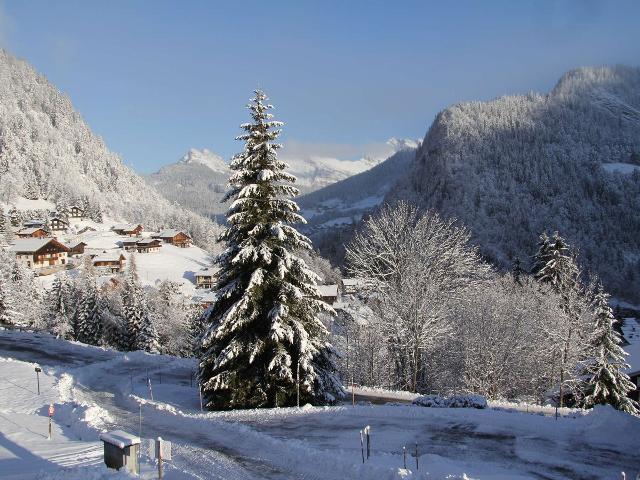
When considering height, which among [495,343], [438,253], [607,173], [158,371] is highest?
[607,173]

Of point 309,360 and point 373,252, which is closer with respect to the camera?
point 309,360

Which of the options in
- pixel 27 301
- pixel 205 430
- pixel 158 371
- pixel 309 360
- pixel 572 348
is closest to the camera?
pixel 205 430

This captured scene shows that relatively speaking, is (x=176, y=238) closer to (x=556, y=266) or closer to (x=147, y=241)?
(x=147, y=241)

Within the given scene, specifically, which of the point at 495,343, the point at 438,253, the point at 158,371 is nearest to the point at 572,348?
the point at 495,343

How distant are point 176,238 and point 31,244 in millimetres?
43763

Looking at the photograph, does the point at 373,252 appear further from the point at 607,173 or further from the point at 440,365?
the point at 607,173

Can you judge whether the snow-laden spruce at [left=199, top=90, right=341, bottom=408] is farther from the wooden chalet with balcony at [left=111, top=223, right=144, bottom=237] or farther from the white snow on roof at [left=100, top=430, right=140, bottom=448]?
the wooden chalet with balcony at [left=111, top=223, right=144, bottom=237]

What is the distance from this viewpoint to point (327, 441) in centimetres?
1667

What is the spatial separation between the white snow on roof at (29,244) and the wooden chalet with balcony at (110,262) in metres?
11.1

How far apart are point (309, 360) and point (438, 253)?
12.4 meters

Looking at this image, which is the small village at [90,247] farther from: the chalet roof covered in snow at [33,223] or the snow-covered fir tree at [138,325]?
the snow-covered fir tree at [138,325]

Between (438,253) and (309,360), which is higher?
(438,253)

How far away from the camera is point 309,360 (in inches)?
866

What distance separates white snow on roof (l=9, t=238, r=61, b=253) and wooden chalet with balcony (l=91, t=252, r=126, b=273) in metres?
11.1
